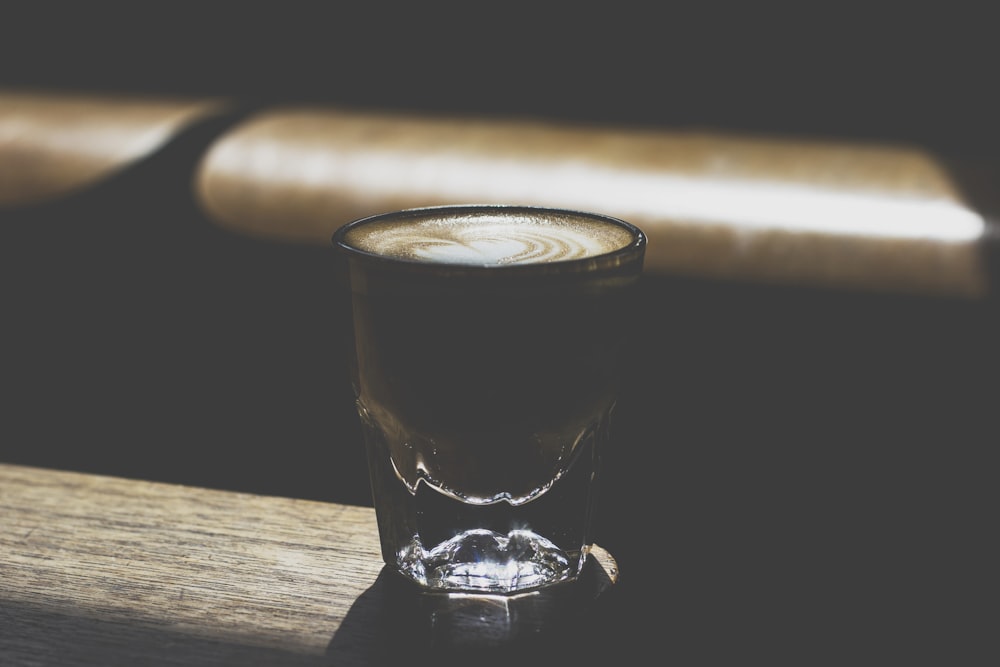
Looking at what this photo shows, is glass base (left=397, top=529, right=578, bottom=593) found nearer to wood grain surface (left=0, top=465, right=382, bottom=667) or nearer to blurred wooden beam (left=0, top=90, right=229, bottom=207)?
wood grain surface (left=0, top=465, right=382, bottom=667)

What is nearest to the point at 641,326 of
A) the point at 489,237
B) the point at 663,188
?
the point at 663,188

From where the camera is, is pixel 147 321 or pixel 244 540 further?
pixel 147 321

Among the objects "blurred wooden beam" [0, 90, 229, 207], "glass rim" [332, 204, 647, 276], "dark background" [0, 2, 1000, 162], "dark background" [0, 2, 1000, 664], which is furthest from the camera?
"dark background" [0, 2, 1000, 162]

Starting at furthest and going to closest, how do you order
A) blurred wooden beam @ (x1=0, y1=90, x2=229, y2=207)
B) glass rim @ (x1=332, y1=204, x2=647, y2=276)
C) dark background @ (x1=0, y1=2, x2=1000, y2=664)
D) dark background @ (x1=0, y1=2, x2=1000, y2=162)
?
dark background @ (x1=0, y1=2, x2=1000, y2=162) < blurred wooden beam @ (x1=0, y1=90, x2=229, y2=207) < dark background @ (x1=0, y1=2, x2=1000, y2=664) < glass rim @ (x1=332, y1=204, x2=647, y2=276)

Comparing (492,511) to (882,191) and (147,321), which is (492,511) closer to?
(882,191)

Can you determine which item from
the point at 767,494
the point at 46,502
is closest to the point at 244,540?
the point at 46,502

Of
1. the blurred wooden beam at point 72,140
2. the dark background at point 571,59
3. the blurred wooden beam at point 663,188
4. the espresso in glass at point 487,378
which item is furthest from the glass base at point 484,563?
the dark background at point 571,59

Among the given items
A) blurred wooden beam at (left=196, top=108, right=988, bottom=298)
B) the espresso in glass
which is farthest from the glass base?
blurred wooden beam at (left=196, top=108, right=988, bottom=298)
